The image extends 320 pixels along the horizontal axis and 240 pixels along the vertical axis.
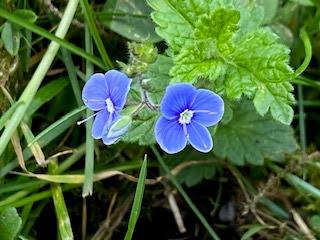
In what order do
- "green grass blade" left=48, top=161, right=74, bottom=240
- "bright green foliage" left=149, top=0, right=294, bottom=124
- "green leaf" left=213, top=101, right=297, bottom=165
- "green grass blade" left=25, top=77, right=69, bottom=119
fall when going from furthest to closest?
"green leaf" left=213, top=101, right=297, bottom=165
"green grass blade" left=25, top=77, right=69, bottom=119
"green grass blade" left=48, top=161, right=74, bottom=240
"bright green foliage" left=149, top=0, right=294, bottom=124

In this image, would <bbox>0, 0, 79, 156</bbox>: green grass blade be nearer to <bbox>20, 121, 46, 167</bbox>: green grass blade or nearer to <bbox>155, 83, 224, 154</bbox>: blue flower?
<bbox>20, 121, 46, 167</bbox>: green grass blade

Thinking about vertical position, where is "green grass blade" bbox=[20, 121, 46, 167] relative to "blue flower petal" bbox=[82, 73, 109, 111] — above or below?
below

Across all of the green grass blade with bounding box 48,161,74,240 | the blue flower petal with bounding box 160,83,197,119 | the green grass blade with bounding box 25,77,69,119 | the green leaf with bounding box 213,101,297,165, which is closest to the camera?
the blue flower petal with bounding box 160,83,197,119

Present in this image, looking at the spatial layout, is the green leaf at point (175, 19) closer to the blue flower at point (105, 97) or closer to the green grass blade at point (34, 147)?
the blue flower at point (105, 97)

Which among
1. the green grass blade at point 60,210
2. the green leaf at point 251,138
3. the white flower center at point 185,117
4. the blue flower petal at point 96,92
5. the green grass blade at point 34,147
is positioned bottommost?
the green grass blade at point 60,210

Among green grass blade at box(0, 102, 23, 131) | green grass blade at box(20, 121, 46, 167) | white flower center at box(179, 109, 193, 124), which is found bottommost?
green grass blade at box(20, 121, 46, 167)

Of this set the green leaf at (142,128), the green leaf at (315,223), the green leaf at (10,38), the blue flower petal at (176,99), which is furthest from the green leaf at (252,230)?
the green leaf at (10,38)

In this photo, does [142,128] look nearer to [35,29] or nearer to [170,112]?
[170,112]

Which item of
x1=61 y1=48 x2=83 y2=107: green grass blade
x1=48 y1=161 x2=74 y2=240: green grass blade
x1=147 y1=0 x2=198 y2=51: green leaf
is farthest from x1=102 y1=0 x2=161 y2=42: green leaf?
x1=48 y1=161 x2=74 y2=240: green grass blade

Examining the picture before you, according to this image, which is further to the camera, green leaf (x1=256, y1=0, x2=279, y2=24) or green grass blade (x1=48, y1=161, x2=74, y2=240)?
green leaf (x1=256, y1=0, x2=279, y2=24)
